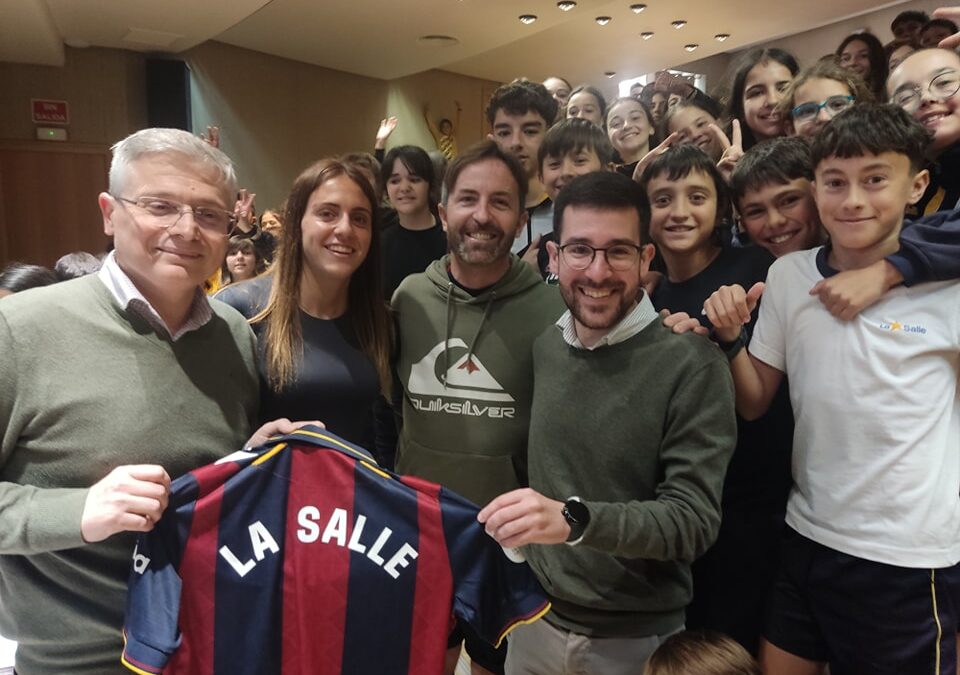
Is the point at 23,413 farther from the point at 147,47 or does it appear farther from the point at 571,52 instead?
the point at 571,52

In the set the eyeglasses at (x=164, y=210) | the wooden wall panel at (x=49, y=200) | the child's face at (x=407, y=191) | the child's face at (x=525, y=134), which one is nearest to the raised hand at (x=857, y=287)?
the eyeglasses at (x=164, y=210)

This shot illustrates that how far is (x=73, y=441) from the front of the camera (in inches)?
49.9

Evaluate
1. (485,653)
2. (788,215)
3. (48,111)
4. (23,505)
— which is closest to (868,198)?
(788,215)

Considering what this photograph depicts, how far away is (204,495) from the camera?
1354mm

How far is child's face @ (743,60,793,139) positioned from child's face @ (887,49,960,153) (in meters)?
0.78

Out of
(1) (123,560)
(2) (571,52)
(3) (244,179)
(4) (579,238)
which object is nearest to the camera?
(1) (123,560)

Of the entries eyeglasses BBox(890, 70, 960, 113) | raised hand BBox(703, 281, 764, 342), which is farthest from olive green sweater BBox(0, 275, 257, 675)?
eyeglasses BBox(890, 70, 960, 113)

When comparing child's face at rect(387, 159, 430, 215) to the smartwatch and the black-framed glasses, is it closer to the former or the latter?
the black-framed glasses

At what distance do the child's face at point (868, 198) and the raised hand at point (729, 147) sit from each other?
0.88 meters

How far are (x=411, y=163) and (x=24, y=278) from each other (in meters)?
1.81

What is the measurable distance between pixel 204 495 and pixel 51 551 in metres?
0.28

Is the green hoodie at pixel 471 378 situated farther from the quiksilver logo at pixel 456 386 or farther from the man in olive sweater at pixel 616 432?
the man in olive sweater at pixel 616 432

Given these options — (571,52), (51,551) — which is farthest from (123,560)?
(571,52)

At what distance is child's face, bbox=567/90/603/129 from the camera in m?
3.73
